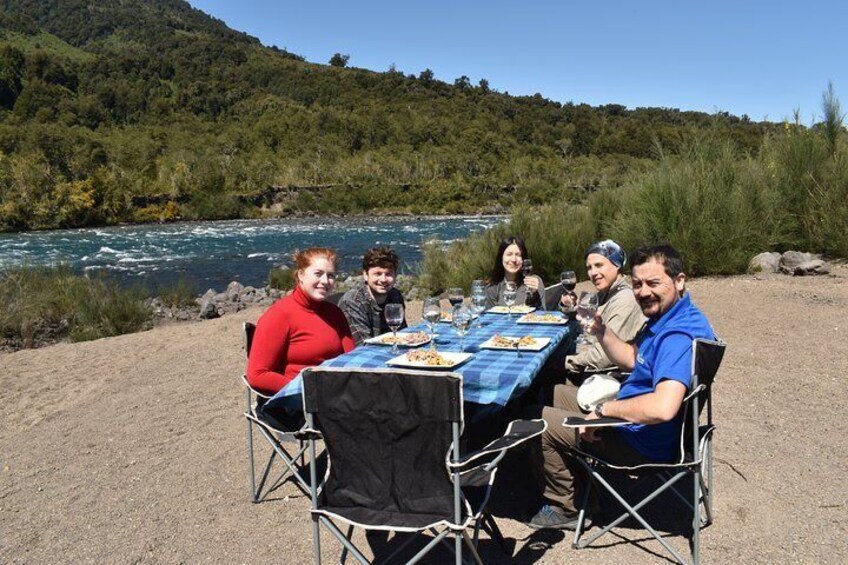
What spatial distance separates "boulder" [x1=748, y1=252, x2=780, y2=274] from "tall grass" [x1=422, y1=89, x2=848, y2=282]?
0.39ft

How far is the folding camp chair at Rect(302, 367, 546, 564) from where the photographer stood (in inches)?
76.1

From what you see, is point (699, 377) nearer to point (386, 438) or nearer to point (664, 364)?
point (664, 364)

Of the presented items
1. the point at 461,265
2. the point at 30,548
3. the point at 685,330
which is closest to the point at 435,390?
the point at 685,330

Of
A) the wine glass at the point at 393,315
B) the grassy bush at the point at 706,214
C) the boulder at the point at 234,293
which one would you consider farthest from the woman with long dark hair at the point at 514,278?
the boulder at the point at 234,293

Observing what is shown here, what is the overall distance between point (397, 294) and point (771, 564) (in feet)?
7.47

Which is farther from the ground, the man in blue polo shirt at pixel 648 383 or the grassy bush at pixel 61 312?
the man in blue polo shirt at pixel 648 383

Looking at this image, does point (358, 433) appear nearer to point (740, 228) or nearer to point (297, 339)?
point (297, 339)

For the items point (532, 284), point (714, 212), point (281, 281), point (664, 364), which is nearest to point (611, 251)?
point (664, 364)

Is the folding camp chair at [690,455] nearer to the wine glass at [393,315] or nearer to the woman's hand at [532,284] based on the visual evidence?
the wine glass at [393,315]

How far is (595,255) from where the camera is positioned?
3205 millimetres

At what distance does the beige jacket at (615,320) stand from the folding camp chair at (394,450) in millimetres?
1156

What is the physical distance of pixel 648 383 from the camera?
2.38 meters

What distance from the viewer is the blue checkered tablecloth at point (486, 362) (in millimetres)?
2297

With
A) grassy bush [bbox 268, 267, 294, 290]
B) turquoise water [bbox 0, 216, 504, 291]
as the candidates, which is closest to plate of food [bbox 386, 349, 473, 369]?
turquoise water [bbox 0, 216, 504, 291]
